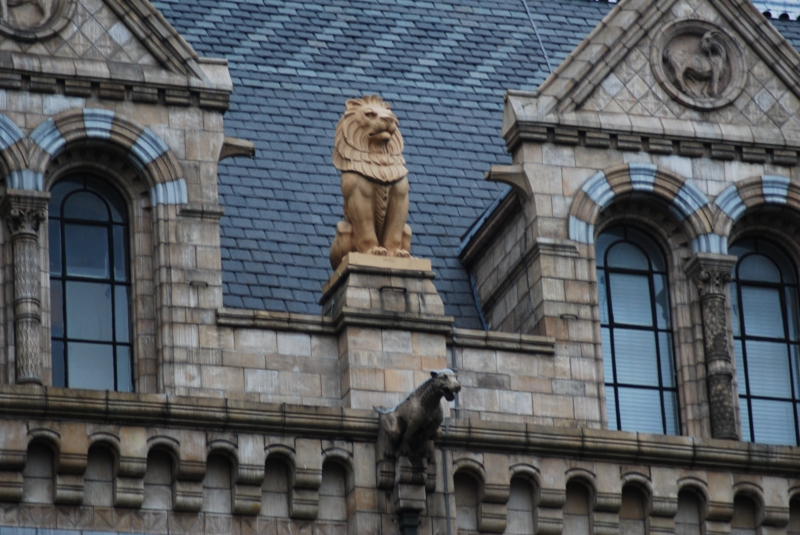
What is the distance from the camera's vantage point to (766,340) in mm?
40938

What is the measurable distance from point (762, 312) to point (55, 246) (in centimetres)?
957

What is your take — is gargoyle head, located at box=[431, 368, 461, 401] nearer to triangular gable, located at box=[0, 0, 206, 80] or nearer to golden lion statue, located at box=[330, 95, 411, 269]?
golden lion statue, located at box=[330, 95, 411, 269]

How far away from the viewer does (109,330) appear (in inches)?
1516

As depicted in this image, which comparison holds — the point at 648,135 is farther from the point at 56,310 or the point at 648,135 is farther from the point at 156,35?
the point at 56,310

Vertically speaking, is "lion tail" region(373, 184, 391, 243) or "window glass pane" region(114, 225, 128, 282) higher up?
"lion tail" region(373, 184, 391, 243)

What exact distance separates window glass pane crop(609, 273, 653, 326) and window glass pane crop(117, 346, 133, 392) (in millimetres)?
6616

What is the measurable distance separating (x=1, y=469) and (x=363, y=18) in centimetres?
1381

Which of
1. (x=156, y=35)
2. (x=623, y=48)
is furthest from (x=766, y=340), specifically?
(x=156, y=35)

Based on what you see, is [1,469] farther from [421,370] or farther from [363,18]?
[363,18]

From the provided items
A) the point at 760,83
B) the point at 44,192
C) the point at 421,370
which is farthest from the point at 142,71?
the point at 760,83

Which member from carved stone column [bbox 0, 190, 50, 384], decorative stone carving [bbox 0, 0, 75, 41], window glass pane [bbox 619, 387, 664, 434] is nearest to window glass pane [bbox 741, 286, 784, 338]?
window glass pane [bbox 619, 387, 664, 434]

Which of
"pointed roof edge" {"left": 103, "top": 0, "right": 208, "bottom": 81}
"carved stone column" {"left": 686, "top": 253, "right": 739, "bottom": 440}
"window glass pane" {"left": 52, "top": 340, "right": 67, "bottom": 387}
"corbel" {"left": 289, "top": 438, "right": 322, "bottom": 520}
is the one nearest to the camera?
"corbel" {"left": 289, "top": 438, "right": 322, "bottom": 520}

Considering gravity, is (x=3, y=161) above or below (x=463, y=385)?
above

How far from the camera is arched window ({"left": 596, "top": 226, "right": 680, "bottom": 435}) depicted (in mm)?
40000
